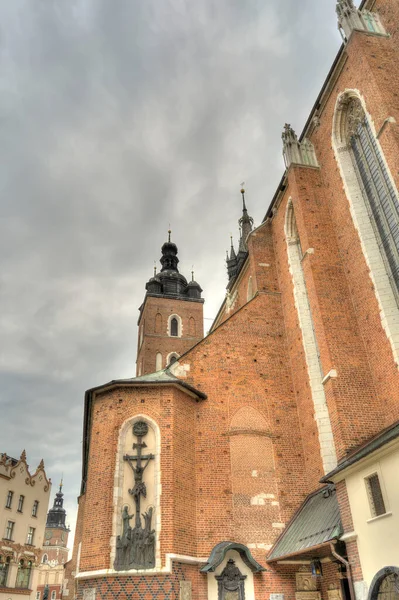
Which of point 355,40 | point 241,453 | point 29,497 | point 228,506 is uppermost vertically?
point 355,40

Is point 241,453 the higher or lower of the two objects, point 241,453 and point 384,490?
the higher

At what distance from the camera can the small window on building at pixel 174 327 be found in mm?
38094

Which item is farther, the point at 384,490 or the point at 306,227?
the point at 306,227

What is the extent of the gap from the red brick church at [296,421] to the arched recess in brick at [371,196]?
5cm

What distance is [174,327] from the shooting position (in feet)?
127

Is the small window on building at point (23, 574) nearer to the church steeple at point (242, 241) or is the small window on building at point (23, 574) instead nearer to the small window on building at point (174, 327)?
the small window on building at point (174, 327)

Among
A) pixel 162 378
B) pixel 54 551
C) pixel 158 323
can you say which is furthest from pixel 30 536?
pixel 54 551

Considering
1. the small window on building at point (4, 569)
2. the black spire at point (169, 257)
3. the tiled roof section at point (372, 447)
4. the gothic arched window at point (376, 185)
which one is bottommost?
the tiled roof section at point (372, 447)

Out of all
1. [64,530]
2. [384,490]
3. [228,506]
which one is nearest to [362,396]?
[384,490]

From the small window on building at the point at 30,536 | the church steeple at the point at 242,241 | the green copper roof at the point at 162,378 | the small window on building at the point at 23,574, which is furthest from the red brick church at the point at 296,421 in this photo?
the small window on building at the point at 30,536

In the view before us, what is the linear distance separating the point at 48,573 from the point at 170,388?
239 ft

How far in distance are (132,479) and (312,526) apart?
4.63m

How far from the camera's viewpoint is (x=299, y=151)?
16109 millimetres

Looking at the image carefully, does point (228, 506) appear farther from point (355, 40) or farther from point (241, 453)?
point (355, 40)
